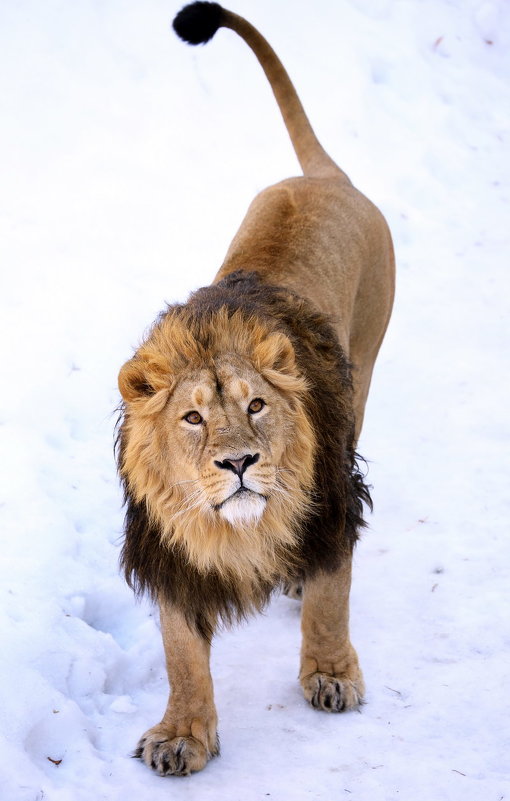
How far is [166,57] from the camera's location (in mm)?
7102

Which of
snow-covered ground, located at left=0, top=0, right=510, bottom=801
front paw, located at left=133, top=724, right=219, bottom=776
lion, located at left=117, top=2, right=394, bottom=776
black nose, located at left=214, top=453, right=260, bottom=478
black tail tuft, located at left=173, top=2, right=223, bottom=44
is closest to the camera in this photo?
black nose, located at left=214, top=453, right=260, bottom=478

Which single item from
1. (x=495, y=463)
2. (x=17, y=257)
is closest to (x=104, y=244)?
(x=17, y=257)

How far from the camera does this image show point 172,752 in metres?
2.92

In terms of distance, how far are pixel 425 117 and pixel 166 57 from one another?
6.93ft

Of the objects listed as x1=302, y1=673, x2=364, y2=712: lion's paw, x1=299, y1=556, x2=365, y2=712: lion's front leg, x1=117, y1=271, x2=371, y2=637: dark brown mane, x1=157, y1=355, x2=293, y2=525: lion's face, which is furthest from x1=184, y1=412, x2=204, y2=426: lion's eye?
x1=302, y1=673, x2=364, y2=712: lion's paw

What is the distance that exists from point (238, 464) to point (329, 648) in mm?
1015

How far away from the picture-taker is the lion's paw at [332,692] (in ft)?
10.6

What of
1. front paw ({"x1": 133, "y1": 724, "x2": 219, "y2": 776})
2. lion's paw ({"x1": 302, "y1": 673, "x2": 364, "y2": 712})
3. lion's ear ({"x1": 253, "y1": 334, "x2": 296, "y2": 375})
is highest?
lion's ear ({"x1": 253, "y1": 334, "x2": 296, "y2": 375})

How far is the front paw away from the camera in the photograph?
2.91 m

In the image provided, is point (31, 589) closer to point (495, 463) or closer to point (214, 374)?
point (214, 374)

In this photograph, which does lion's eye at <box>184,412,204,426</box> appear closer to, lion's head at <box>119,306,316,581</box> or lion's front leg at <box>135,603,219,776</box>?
lion's head at <box>119,306,316,581</box>

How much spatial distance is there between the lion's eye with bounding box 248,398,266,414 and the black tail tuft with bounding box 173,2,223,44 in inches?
91.1

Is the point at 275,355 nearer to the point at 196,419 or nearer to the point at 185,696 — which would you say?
the point at 196,419

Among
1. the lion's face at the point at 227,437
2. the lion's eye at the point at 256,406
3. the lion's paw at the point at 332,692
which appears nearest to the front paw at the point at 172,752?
the lion's paw at the point at 332,692
